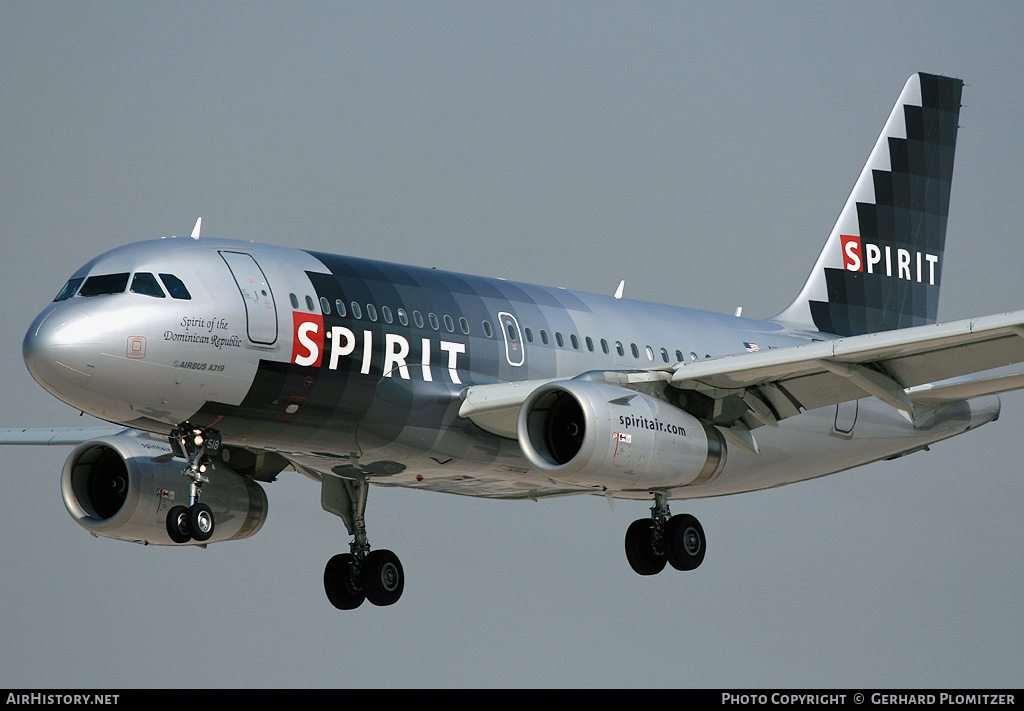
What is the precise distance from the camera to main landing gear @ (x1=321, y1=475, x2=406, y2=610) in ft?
89.4

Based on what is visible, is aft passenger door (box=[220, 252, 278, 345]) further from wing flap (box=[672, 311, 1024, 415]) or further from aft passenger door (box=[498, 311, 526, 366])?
wing flap (box=[672, 311, 1024, 415])

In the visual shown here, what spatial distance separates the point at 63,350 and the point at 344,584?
9.41 m

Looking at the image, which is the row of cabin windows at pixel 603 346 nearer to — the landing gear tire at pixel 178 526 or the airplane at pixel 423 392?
the airplane at pixel 423 392

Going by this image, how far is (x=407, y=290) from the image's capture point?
75.0ft

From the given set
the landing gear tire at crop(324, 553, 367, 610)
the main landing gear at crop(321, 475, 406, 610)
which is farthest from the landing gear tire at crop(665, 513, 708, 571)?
the landing gear tire at crop(324, 553, 367, 610)

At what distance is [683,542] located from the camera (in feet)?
85.8

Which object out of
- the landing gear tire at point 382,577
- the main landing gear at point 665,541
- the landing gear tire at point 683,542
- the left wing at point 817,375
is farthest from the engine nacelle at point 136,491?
the landing gear tire at point 683,542

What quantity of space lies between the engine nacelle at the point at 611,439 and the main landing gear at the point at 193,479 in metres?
4.76

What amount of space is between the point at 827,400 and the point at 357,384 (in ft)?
25.9

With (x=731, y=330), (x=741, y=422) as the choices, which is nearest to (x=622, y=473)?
(x=741, y=422)

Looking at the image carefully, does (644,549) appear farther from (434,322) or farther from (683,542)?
(434,322)
